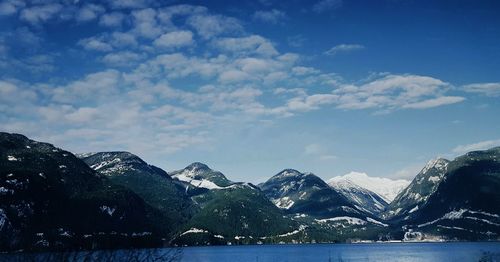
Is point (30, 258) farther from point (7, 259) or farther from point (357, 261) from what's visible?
point (357, 261)

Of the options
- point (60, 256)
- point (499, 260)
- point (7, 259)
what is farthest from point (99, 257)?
point (499, 260)

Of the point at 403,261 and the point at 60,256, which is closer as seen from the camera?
the point at 60,256

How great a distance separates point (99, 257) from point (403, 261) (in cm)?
19595

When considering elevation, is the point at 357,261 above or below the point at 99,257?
below

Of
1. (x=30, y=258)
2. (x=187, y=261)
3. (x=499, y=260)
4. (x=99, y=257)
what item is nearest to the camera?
(x=30, y=258)

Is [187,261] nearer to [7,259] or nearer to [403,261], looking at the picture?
[403,261]

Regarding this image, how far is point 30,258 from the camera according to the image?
904 inches

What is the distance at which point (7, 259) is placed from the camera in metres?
24.3

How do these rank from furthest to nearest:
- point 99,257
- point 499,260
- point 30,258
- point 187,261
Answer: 1. point 187,261
2. point 499,260
3. point 99,257
4. point 30,258

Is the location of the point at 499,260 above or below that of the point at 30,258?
below

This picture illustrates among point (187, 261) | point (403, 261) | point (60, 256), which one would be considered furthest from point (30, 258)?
point (403, 261)

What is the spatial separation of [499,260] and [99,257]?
414 ft

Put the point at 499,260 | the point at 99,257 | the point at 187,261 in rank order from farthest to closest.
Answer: the point at 187,261
the point at 499,260
the point at 99,257

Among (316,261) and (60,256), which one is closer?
(60,256)
